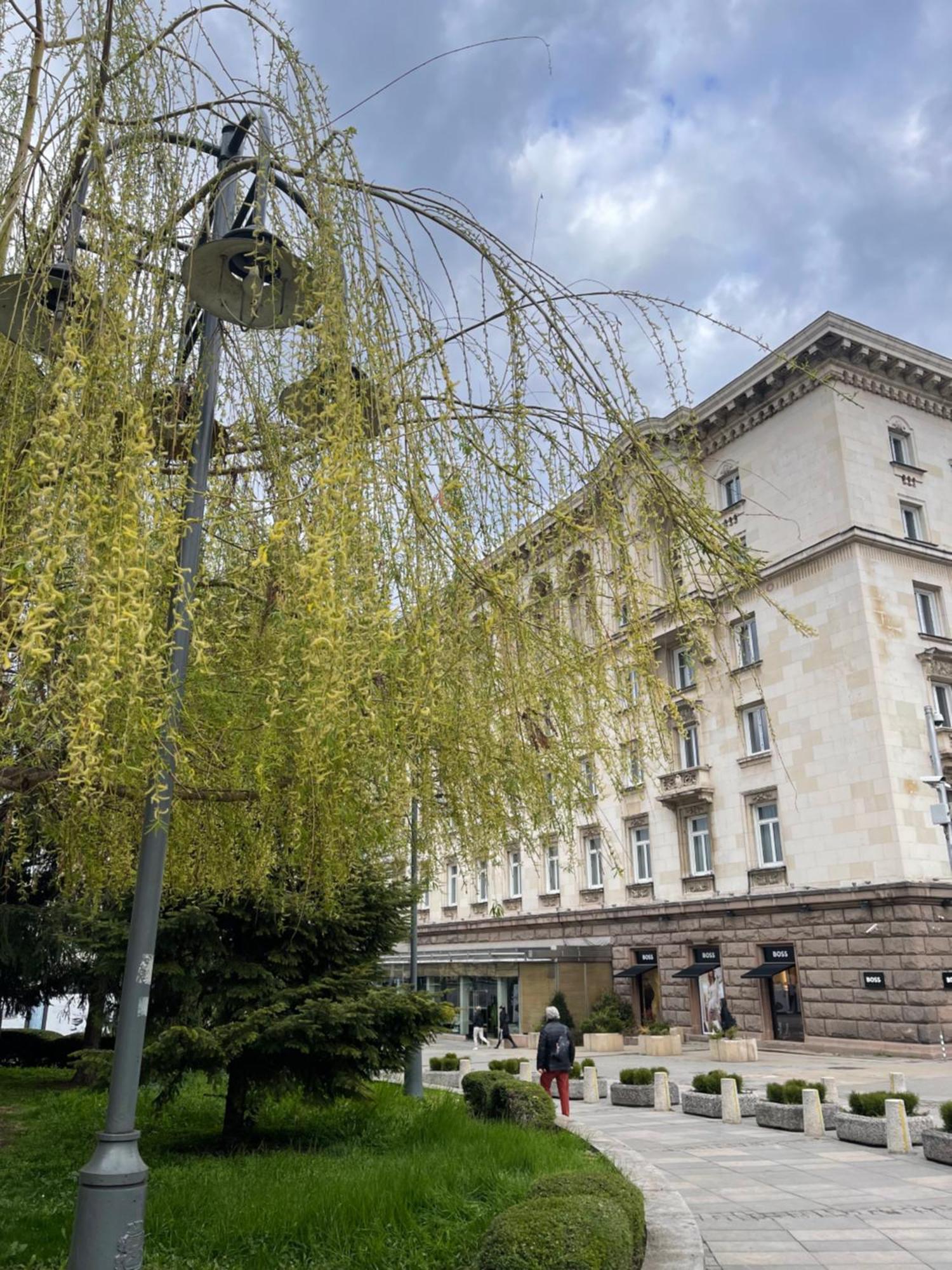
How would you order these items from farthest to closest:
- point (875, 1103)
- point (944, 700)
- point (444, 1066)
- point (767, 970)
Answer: point (944, 700)
point (767, 970)
point (444, 1066)
point (875, 1103)

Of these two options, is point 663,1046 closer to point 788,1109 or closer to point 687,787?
point 687,787

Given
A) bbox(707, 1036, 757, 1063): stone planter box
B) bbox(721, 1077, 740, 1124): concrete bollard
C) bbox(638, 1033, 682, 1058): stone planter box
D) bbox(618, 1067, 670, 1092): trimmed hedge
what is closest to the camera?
bbox(721, 1077, 740, 1124): concrete bollard

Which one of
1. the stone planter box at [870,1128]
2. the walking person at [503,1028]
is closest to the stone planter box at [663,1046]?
the walking person at [503,1028]

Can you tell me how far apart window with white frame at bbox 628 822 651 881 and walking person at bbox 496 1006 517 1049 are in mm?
6948

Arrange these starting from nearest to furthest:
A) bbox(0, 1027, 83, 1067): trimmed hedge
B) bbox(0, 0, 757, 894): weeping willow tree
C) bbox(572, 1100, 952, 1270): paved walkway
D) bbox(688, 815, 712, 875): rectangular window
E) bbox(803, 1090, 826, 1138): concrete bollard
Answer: bbox(0, 0, 757, 894): weeping willow tree
bbox(572, 1100, 952, 1270): paved walkway
bbox(803, 1090, 826, 1138): concrete bollard
bbox(0, 1027, 83, 1067): trimmed hedge
bbox(688, 815, 712, 875): rectangular window

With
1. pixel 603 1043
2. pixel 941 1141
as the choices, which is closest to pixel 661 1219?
pixel 941 1141

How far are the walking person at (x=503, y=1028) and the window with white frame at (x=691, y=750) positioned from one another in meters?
11.3

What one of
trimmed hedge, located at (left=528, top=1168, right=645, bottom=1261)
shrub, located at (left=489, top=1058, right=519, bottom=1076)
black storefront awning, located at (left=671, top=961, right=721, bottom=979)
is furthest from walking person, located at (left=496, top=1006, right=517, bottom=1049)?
trimmed hedge, located at (left=528, top=1168, right=645, bottom=1261)

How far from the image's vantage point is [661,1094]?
58.9 ft

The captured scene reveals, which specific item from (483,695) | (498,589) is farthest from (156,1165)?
(498,589)

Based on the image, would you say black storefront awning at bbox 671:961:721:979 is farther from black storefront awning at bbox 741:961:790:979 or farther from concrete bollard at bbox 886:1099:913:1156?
concrete bollard at bbox 886:1099:913:1156

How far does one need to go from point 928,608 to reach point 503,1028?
20598 millimetres

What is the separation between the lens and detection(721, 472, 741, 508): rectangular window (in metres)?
34.1

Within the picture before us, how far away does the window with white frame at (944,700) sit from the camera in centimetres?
Result: 2875
